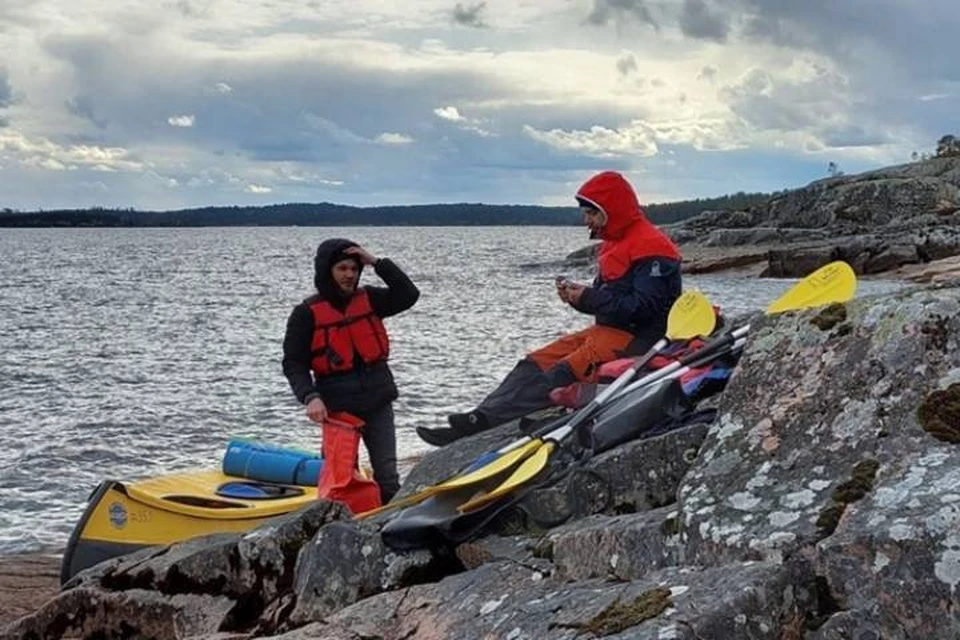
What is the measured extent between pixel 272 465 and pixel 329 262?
2.71m

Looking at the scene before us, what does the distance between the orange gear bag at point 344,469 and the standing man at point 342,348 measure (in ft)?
0.42

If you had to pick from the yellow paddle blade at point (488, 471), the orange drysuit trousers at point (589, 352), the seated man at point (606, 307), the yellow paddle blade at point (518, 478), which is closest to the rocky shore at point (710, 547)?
the yellow paddle blade at point (518, 478)

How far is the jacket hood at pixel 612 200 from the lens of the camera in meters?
8.55

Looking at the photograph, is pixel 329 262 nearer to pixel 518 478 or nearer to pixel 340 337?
pixel 340 337

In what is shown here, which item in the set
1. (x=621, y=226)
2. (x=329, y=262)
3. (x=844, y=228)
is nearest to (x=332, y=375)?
(x=329, y=262)

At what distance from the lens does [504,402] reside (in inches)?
330

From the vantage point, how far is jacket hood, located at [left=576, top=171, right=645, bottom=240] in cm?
855

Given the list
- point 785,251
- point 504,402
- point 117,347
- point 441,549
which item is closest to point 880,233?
point 785,251

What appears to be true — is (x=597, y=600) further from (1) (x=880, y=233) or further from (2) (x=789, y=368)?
(1) (x=880, y=233)

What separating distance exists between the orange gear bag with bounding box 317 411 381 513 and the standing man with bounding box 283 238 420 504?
127 mm

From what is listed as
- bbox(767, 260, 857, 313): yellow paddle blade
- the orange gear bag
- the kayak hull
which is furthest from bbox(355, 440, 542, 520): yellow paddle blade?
the kayak hull

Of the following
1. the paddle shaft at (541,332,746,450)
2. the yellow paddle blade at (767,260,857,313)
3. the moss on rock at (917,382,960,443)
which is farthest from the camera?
the paddle shaft at (541,332,746,450)

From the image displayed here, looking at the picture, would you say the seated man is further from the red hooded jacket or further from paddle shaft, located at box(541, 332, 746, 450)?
paddle shaft, located at box(541, 332, 746, 450)

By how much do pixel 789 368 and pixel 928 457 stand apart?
2.72 ft
